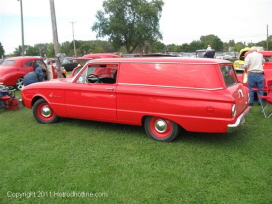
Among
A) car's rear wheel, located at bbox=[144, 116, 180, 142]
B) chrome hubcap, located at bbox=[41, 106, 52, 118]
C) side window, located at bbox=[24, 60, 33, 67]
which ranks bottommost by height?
car's rear wheel, located at bbox=[144, 116, 180, 142]

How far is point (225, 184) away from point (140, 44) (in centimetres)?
4152

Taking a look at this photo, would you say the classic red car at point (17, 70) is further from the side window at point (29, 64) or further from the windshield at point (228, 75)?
the windshield at point (228, 75)

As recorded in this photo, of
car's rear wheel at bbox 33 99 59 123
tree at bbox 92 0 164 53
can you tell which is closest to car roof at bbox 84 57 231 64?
car's rear wheel at bbox 33 99 59 123

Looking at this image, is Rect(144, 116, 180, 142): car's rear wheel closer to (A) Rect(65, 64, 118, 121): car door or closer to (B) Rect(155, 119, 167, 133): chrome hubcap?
(B) Rect(155, 119, 167, 133): chrome hubcap

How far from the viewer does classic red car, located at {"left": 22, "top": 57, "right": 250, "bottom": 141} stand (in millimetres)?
4148

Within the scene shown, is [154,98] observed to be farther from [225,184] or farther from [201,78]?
[225,184]

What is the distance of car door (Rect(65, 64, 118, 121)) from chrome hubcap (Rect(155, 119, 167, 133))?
0.85 metres

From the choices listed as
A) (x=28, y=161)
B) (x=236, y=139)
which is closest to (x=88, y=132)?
(x=28, y=161)

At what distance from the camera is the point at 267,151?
4223 millimetres

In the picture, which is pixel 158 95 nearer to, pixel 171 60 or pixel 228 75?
pixel 171 60

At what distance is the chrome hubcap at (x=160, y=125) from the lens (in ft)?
15.4

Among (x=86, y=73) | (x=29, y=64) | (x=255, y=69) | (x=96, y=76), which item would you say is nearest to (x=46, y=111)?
(x=86, y=73)

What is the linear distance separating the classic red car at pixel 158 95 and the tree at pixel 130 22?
122 ft

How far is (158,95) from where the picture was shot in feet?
14.7
